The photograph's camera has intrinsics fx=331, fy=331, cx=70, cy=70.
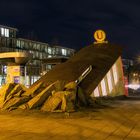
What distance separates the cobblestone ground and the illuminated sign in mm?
16285

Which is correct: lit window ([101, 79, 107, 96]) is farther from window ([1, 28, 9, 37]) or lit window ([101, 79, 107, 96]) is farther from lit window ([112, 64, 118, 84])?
window ([1, 28, 9, 37])

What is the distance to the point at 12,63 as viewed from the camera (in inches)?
1251

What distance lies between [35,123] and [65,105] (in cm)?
385

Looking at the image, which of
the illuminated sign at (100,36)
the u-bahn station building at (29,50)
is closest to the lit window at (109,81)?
the illuminated sign at (100,36)

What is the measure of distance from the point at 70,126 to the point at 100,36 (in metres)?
21.5

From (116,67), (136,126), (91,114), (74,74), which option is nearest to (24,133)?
(136,126)

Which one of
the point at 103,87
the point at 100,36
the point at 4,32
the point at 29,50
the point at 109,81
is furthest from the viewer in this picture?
the point at 29,50

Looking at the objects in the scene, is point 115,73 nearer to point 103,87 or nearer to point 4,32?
point 103,87

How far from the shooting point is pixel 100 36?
→ 33750 mm

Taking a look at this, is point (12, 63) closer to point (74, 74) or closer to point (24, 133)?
point (74, 74)

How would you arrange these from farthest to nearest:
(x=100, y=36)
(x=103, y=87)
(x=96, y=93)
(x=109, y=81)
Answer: (x=100, y=36) < (x=109, y=81) < (x=103, y=87) < (x=96, y=93)

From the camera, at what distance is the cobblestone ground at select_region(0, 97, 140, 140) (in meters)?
11.1

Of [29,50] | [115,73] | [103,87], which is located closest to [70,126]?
[103,87]

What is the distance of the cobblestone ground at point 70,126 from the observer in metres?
11.1
